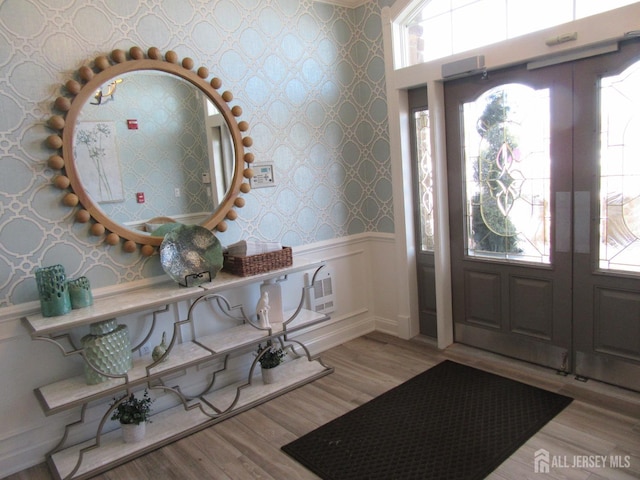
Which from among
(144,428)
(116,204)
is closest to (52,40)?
(116,204)

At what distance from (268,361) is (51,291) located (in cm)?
140

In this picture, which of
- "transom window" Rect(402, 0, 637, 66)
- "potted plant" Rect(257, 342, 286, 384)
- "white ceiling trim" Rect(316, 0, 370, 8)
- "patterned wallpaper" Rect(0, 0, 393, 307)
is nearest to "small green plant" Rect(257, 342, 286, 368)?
"potted plant" Rect(257, 342, 286, 384)

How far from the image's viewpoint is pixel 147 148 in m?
2.85

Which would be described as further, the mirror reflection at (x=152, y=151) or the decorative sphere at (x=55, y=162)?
the mirror reflection at (x=152, y=151)

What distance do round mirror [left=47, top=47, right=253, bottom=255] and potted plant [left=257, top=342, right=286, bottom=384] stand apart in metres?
0.87

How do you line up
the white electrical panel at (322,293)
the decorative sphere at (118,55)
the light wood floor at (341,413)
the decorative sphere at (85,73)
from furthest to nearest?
the white electrical panel at (322,293) < the decorative sphere at (118,55) < the decorative sphere at (85,73) < the light wood floor at (341,413)

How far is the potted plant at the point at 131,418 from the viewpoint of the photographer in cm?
260

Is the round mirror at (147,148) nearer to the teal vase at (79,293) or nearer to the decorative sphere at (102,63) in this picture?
the decorative sphere at (102,63)

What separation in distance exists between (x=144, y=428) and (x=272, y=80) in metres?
2.39

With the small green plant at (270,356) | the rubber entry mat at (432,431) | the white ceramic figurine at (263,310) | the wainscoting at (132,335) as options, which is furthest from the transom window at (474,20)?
the small green plant at (270,356)

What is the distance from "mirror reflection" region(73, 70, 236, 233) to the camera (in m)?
2.65

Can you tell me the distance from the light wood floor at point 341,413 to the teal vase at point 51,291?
86 centimetres

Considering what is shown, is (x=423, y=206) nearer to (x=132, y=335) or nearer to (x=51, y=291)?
(x=132, y=335)

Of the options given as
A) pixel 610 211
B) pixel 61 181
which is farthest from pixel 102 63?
pixel 610 211
